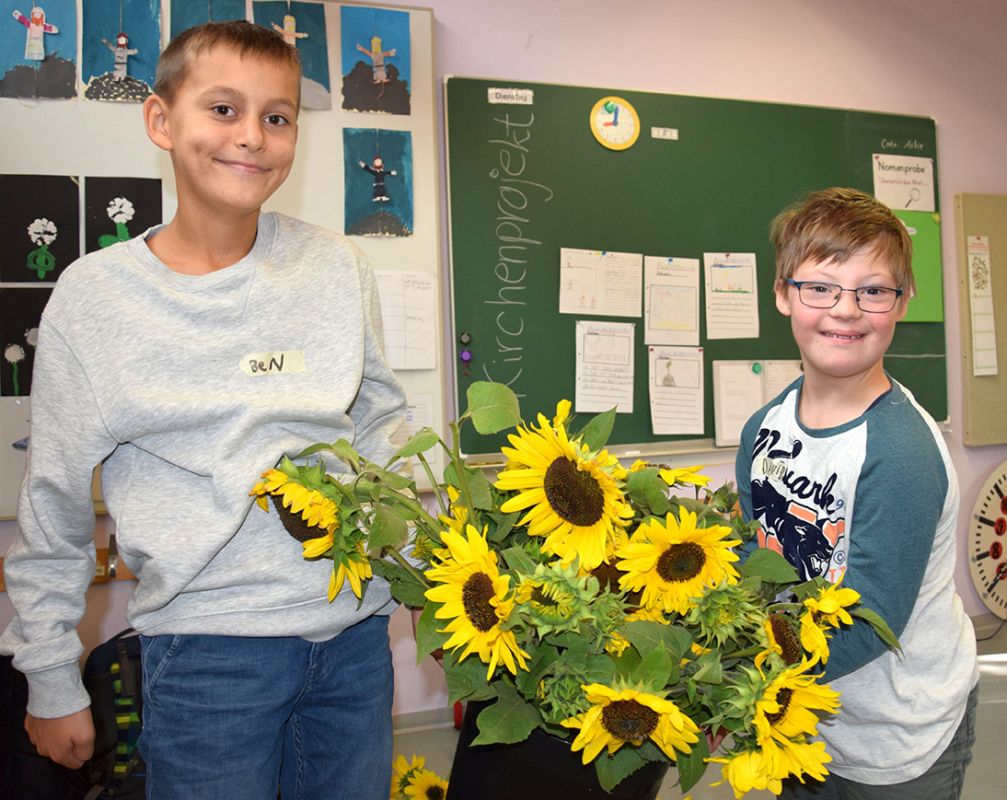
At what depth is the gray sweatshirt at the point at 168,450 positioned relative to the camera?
3.09 ft

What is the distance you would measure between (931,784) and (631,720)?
78 cm

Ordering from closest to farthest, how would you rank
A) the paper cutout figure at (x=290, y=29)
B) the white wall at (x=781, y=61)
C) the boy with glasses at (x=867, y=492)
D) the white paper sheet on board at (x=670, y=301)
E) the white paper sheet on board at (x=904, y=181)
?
the boy with glasses at (x=867, y=492), the paper cutout figure at (x=290, y=29), the white wall at (x=781, y=61), the white paper sheet on board at (x=670, y=301), the white paper sheet on board at (x=904, y=181)

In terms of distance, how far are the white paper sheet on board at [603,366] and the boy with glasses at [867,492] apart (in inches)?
64.2

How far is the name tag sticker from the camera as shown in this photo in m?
0.99

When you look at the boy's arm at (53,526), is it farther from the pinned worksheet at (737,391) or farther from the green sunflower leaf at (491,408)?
the pinned worksheet at (737,391)

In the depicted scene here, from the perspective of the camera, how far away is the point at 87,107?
2.35m

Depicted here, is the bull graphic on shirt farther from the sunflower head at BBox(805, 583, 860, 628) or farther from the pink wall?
the pink wall

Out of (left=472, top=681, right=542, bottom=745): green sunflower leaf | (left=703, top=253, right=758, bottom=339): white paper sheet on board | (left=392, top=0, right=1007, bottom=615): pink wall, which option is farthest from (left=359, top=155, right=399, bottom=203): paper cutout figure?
(left=472, top=681, right=542, bottom=745): green sunflower leaf

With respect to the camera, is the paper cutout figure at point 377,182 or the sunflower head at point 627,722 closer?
the sunflower head at point 627,722

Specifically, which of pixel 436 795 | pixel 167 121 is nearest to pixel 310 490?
pixel 167 121

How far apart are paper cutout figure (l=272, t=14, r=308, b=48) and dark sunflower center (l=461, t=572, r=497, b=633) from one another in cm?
227

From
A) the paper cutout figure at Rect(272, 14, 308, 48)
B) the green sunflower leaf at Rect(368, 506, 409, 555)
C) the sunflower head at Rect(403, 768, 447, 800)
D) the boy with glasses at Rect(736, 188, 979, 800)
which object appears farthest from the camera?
the paper cutout figure at Rect(272, 14, 308, 48)

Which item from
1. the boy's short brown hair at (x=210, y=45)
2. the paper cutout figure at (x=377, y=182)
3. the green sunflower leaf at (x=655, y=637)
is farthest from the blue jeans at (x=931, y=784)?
the paper cutout figure at (x=377, y=182)

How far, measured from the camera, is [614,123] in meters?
2.87
